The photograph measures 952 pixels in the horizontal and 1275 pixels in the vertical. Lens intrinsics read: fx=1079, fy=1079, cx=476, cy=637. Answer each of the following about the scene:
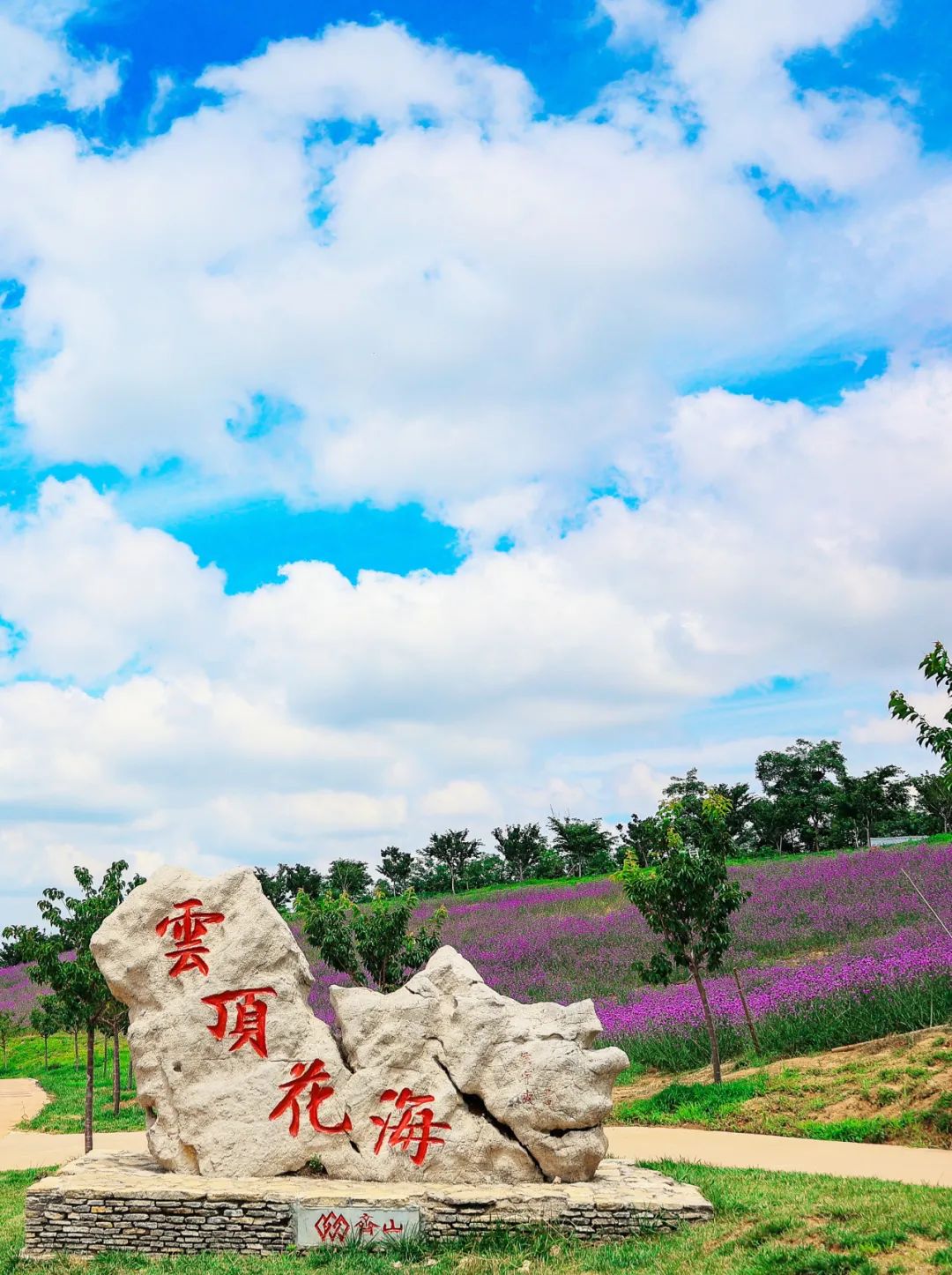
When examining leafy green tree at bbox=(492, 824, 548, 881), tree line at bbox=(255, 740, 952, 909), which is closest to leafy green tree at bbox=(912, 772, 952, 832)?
tree line at bbox=(255, 740, 952, 909)

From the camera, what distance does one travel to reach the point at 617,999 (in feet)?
65.5

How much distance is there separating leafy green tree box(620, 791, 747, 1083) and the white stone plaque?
23.1 feet

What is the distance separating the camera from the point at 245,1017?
9.38 meters

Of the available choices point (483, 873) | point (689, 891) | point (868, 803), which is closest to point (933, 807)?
point (868, 803)

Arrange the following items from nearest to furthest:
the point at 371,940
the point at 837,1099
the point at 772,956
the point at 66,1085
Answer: the point at 837,1099 < the point at 371,940 < the point at 772,956 < the point at 66,1085

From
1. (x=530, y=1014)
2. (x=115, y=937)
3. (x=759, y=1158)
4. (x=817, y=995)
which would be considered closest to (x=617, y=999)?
(x=817, y=995)

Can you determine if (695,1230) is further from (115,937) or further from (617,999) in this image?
(617,999)

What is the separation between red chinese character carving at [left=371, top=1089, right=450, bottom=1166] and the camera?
29.5 feet

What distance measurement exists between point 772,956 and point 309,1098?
45.3 ft

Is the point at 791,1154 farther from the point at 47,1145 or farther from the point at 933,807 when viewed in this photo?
the point at 933,807

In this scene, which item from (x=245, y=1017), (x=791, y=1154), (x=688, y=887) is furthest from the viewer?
(x=688, y=887)

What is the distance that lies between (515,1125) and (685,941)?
21.9 feet

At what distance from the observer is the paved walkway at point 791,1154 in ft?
31.4

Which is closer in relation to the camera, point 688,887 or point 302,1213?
point 302,1213
